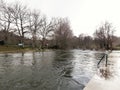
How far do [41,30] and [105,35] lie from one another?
26376mm

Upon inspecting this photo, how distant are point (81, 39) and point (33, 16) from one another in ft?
121

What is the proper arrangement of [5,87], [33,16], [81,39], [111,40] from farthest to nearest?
[81,39]
[111,40]
[33,16]
[5,87]

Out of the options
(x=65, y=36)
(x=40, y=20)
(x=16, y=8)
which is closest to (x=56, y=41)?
(x=65, y=36)

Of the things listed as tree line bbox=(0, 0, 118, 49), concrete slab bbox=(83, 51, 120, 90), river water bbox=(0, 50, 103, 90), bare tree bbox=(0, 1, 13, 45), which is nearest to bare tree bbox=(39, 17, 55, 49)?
tree line bbox=(0, 0, 118, 49)

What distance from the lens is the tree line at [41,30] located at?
4231 cm

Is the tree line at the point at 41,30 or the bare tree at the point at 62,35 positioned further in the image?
the bare tree at the point at 62,35

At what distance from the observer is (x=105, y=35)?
63.2 m

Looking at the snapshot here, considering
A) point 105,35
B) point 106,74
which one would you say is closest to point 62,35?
point 105,35

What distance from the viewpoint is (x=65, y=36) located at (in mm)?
60094

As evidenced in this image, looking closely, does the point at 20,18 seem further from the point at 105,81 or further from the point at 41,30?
the point at 105,81

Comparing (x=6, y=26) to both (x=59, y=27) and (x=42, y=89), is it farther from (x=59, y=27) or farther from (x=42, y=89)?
(x=42, y=89)

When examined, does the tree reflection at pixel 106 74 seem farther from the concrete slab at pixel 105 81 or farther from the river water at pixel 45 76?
the river water at pixel 45 76

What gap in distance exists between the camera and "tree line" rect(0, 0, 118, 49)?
139ft

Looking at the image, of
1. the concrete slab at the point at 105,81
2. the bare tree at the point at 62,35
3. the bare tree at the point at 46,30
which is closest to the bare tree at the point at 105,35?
the bare tree at the point at 62,35
